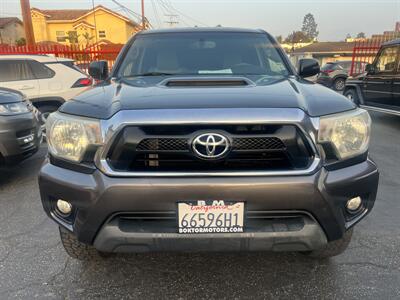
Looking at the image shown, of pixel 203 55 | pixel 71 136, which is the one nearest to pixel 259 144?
pixel 71 136

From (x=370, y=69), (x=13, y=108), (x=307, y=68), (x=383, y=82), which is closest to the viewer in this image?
(x=307, y=68)

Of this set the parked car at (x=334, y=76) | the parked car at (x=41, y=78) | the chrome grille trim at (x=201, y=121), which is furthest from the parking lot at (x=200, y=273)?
the parked car at (x=334, y=76)

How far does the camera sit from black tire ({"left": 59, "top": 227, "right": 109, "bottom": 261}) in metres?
2.45

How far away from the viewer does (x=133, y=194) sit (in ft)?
6.21

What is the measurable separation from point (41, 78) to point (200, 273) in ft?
20.5

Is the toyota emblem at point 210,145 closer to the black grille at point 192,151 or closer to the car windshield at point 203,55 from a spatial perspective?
the black grille at point 192,151

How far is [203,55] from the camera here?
3383 mm

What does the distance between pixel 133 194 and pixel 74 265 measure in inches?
46.4

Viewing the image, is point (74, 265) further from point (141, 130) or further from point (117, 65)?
point (117, 65)

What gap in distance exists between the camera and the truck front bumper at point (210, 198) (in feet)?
6.24

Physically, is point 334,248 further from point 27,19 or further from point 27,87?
point 27,19

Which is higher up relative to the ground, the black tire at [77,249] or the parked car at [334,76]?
the black tire at [77,249]

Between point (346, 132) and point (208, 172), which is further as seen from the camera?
point (346, 132)

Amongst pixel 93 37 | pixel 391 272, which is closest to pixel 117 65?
pixel 391 272
